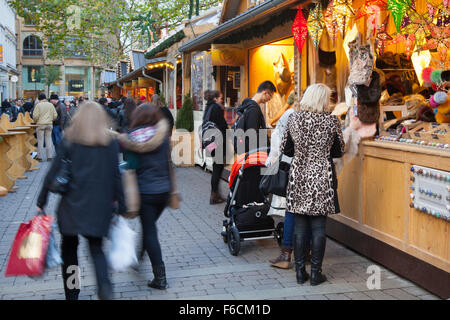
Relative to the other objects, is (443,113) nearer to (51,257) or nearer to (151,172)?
(151,172)

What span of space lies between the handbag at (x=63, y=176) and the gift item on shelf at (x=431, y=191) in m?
3.18

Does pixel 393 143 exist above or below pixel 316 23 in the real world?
below

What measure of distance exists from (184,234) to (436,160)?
370cm

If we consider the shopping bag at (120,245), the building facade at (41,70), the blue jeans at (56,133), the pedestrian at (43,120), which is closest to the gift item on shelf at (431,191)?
the shopping bag at (120,245)

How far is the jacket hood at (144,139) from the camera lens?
196 inches

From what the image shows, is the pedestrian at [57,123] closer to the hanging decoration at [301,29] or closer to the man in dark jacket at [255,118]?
the man in dark jacket at [255,118]

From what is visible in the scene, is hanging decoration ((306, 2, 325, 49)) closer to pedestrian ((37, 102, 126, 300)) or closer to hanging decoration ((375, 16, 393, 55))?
hanging decoration ((375, 16, 393, 55))

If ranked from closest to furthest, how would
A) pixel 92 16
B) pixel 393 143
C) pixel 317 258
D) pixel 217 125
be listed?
1. pixel 317 258
2. pixel 393 143
3. pixel 217 125
4. pixel 92 16

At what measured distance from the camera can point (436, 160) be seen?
485cm

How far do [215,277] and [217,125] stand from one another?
14.5 feet

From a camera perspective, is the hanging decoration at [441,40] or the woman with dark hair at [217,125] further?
the woman with dark hair at [217,125]

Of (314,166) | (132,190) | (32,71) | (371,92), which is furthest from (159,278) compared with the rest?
(32,71)

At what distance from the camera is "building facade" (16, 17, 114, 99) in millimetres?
72125

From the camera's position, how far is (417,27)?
19.4ft
